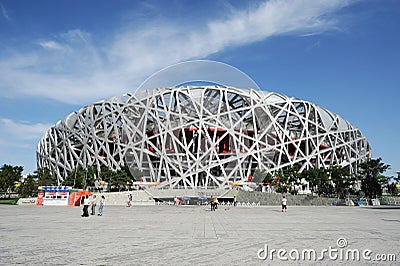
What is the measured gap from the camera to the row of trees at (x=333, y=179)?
4294cm

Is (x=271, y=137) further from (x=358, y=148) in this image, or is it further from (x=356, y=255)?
(x=356, y=255)

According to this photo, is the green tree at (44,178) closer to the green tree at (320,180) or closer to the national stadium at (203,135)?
the national stadium at (203,135)

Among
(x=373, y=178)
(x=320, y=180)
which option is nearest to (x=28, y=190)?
(x=320, y=180)

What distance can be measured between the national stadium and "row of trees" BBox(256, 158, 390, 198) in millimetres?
4307

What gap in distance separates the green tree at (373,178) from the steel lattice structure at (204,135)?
26.5ft

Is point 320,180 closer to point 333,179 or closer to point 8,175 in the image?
point 333,179

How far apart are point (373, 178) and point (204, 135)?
2287cm

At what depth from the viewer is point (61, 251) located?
6711 mm

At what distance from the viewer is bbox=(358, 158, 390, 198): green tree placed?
4444 centimetres

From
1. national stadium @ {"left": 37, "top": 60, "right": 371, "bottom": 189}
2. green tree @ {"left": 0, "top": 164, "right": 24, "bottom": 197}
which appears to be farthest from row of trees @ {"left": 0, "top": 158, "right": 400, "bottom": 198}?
national stadium @ {"left": 37, "top": 60, "right": 371, "bottom": 189}

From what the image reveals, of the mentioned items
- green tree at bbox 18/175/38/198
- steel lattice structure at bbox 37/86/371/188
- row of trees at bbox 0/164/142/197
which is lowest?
green tree at bbox 18/175/38/198

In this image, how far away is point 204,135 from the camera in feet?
156

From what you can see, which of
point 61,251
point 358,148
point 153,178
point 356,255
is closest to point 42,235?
point 61,251

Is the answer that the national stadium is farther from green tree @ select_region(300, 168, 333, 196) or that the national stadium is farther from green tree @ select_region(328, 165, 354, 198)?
green tree @ select_region(328, 165, 354, 198)
